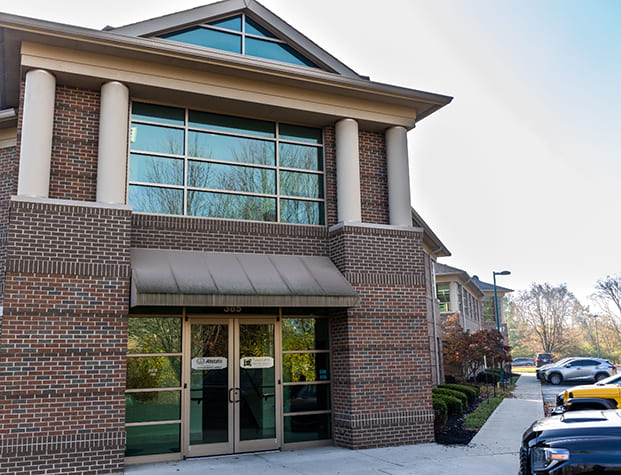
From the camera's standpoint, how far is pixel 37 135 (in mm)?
10102

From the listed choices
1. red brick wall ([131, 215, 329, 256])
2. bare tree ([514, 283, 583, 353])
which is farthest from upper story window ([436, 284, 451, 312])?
bare tree ([514, 283, 583, 353])

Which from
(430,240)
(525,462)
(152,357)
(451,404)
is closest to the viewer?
(525,462)

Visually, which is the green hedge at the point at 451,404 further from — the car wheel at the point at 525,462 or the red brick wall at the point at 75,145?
the red brick wall at the point at 75,145

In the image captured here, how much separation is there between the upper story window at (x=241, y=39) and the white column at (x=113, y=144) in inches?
70.7

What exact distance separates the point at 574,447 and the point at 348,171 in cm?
812

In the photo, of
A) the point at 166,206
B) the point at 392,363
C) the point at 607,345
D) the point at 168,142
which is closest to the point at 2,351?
the point at 166,206

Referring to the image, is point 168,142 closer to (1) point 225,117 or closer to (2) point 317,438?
(1) point 225,117

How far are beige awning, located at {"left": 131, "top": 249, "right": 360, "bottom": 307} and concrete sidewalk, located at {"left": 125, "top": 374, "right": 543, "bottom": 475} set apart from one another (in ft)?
9.16

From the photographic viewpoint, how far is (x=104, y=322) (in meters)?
9.68

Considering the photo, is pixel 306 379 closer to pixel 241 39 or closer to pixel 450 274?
pixel 241 39

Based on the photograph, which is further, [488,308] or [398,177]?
[488,308]

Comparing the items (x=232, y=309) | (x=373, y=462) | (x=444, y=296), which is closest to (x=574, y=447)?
(x=373, y=462)

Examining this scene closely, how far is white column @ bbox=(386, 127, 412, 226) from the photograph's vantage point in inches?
505

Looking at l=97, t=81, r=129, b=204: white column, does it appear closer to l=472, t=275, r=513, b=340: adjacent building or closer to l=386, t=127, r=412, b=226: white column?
l=386, t=127, r=412, b=226: white column
